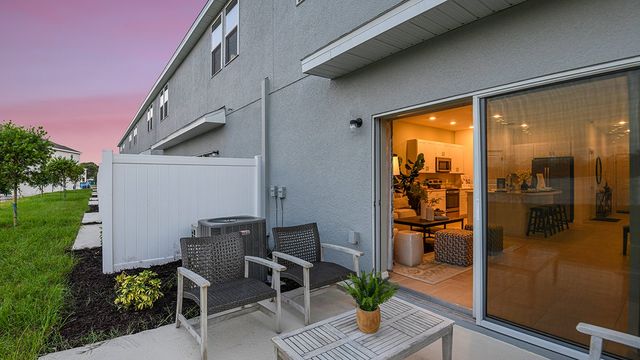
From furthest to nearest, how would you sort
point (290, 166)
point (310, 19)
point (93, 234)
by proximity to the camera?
1. point (93, 234)
2. point (290, 166)
3. point (310, 19)

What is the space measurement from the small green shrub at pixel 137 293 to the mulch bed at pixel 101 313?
0.25 ft

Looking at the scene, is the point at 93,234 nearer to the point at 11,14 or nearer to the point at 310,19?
the point at 310,19

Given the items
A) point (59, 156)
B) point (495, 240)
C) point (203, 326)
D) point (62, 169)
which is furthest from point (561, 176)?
point (59, 156)

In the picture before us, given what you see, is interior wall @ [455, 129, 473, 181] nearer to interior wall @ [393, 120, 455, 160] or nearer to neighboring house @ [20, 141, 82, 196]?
interior wall @ [393, 120, 455, 160]

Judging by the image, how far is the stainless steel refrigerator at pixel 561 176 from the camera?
2.58 meters

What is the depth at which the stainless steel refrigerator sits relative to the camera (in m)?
2.58

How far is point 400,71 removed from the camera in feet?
13.0

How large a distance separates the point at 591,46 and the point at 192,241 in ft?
13.1

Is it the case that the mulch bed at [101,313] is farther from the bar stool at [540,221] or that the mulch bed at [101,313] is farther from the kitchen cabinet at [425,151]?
the kitchen cabinet at [425,151]

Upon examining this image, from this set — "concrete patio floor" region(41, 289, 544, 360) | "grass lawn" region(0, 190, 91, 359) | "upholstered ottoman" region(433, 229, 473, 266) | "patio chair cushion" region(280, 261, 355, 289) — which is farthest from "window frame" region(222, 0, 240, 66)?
"concrete patio floor" region(41, 289, 544, 360)

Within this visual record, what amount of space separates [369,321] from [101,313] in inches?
122

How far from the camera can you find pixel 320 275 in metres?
3.49

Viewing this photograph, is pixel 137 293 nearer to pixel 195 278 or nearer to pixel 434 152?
pixel 195 278

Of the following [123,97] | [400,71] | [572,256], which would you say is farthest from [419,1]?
[123,97]
